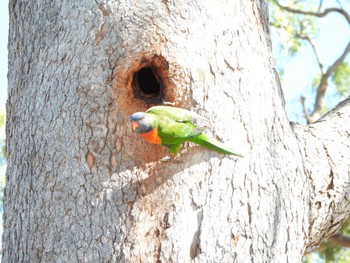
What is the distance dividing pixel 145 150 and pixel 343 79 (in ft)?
20.1

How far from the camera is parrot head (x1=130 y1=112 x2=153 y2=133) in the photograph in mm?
2441

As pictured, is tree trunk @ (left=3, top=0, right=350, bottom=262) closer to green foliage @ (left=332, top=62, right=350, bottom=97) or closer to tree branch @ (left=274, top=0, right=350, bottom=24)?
tree branch @ (left=274, top=0, right=350, bottom=24)

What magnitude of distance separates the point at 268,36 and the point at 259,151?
0.70 metres

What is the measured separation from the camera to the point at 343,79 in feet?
26.6

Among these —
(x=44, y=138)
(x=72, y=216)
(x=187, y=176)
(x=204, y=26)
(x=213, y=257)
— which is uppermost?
(x=204, y=26)

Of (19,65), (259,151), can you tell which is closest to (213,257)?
(259,151)

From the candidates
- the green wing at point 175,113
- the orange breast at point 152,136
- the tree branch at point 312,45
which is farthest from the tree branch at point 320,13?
the orange breast at point 152,136

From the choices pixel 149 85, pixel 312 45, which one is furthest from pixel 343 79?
pixel 149 85

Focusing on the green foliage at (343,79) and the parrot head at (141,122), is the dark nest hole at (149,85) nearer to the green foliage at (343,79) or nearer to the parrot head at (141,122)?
the parrot head at (141,122)

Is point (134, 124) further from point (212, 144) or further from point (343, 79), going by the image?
point (343, 79)

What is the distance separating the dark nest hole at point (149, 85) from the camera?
8.78 ft

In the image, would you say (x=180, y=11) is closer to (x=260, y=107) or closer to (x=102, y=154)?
(x=260, y=107)

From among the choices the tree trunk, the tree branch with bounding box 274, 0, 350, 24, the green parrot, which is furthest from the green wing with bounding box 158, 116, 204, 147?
the tree branch with bounding box 274, 0, 350, 24

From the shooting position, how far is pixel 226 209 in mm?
2535
